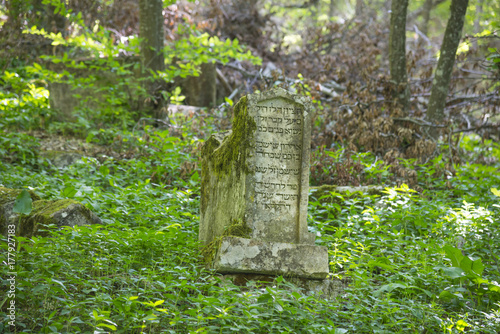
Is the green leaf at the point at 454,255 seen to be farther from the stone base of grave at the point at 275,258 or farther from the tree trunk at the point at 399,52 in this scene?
the tree trunk at the point at 399,52

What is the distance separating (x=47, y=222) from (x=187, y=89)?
8851 millimetres

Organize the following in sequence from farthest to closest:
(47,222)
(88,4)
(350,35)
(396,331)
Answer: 1. (350,35)
2. (88,4)
3. (47,222)
4. (396,331)

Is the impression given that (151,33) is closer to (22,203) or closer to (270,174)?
(270,174)

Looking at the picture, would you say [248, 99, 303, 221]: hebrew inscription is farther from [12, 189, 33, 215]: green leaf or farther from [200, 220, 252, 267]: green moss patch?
[12, 189, 33, 215]: green leaf

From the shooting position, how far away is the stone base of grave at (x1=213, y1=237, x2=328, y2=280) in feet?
14.1

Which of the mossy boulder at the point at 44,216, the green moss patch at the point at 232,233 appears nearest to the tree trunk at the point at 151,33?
the mossy boulder at the point at 44,216

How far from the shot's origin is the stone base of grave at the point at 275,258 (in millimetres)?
4297

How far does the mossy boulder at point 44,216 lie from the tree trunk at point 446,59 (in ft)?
23.9

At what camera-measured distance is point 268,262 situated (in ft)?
14.4

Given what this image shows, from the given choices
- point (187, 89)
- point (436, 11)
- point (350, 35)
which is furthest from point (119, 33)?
point (436, 11)

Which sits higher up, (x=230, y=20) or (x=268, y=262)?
(x=230, y=20)

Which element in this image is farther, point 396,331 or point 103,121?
point 103,121

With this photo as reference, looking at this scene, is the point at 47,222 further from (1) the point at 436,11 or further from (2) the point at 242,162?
(1) the point at 436,11

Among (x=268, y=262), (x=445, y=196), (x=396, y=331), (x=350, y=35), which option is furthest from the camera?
(x=350, y=35)
